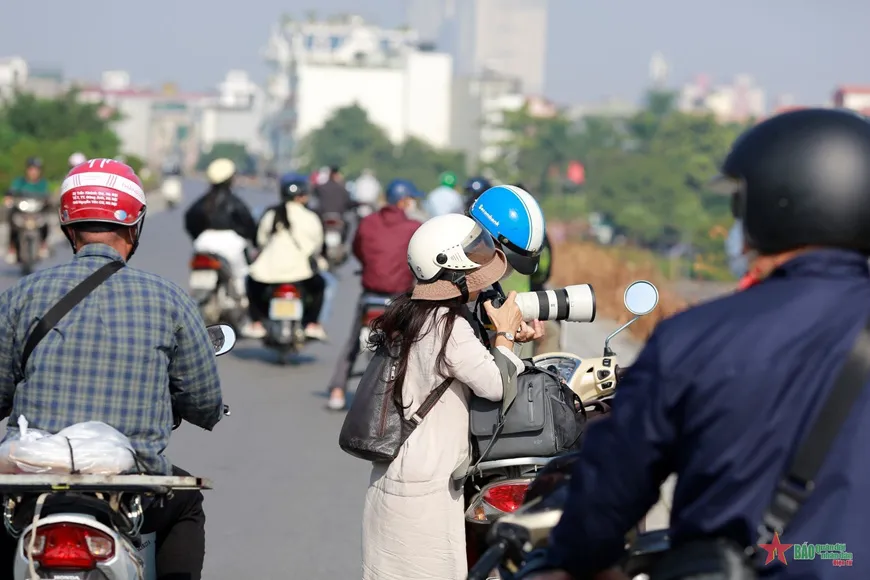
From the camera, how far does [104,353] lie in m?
4.10

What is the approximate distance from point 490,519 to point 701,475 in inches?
93.8

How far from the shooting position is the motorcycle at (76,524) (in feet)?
12.1

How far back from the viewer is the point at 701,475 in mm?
2578

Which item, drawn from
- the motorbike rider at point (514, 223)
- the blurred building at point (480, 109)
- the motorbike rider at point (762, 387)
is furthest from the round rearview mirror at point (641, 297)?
the blurred building at point (480, 109)

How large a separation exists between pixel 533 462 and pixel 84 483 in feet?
5.38

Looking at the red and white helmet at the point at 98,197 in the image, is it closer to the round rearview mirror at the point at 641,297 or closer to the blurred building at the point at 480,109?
the round rearview mirror at the point at 641,297

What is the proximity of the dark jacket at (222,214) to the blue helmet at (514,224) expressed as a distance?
9283 millimetres

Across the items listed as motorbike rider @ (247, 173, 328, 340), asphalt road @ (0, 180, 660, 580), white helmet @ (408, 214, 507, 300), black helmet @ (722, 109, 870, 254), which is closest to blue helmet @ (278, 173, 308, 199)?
motorbike rider @ (247, 173, 328, 340)

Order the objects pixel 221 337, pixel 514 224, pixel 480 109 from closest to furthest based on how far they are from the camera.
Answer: pixel 221 337, pixel 514 224, pixel 480 109

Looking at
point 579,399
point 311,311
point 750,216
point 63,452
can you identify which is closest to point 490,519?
point 579,399

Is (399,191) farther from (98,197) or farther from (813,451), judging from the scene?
(813,451)

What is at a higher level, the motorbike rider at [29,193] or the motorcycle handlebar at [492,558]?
the motorcycle handlebar at [492,558]

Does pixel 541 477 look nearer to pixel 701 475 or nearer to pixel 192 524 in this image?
pixel 701 475

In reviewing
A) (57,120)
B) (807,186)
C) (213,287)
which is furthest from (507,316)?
(57,120)
